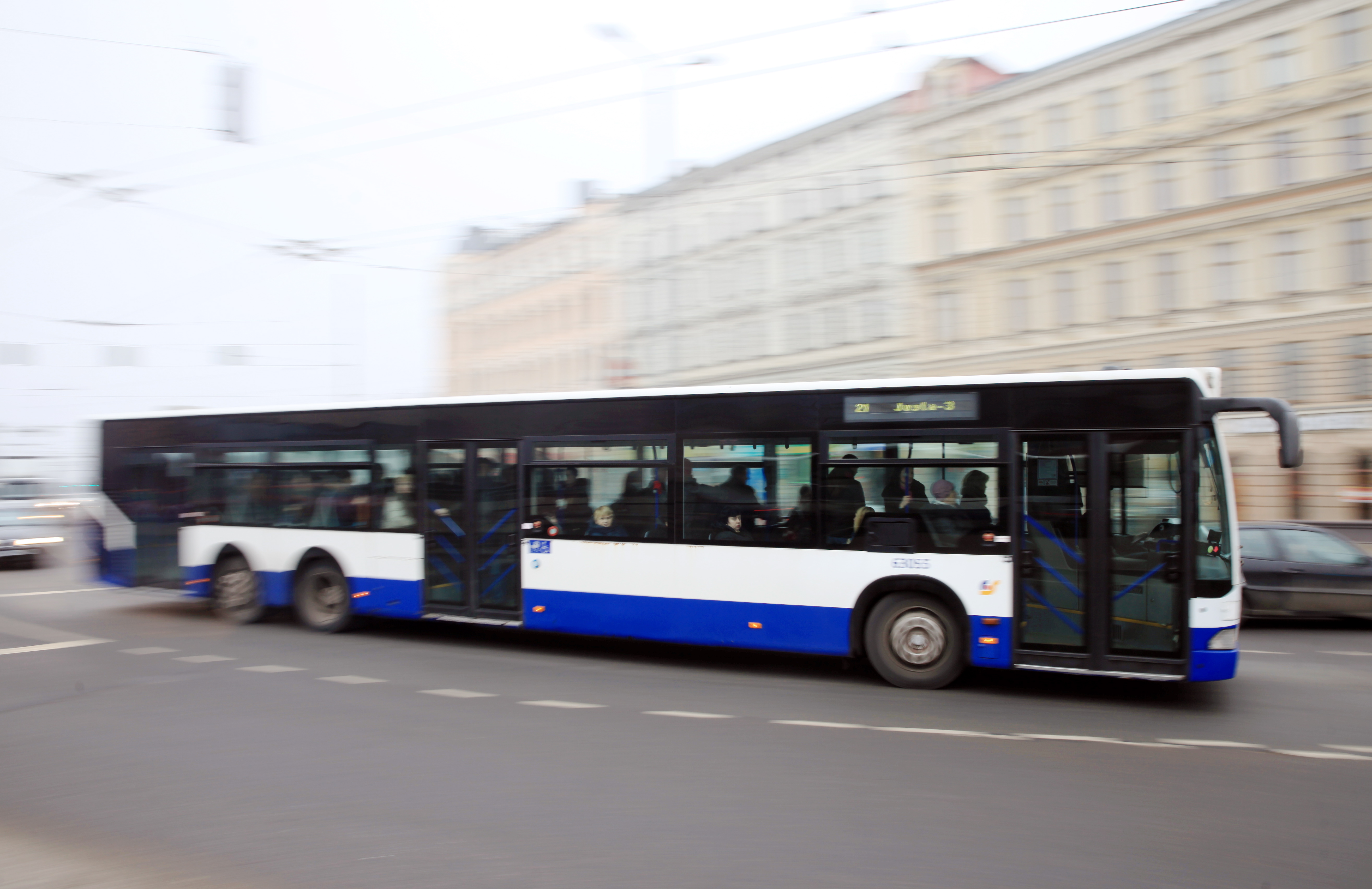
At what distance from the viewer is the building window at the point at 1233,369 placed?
1190 inches

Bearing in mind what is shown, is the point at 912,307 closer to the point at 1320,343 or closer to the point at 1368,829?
the point at 1320,343

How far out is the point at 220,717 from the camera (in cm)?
723

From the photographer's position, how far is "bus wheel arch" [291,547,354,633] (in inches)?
448

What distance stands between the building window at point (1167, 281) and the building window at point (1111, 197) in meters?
2.13

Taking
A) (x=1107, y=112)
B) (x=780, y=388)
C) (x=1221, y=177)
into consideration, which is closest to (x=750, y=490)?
(x=780, y=388)

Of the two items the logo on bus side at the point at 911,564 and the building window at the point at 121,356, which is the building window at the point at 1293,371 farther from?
the building window at the point at 121,356

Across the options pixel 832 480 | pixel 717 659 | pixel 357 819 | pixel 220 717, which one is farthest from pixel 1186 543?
Answer: pixel 220 717

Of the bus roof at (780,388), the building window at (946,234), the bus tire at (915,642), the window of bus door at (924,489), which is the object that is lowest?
the bus tire at (915,642)

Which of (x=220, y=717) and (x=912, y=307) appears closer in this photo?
(x=220, y=717)

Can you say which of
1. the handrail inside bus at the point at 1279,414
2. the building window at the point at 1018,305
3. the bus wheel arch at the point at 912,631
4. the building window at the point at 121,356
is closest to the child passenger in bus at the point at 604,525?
the bus wheel arch at the point at 912,631

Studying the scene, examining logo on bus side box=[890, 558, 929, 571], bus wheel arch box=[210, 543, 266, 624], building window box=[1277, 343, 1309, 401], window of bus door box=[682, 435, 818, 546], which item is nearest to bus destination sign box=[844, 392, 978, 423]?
window of bus door box=[682, 435, 818, 546]

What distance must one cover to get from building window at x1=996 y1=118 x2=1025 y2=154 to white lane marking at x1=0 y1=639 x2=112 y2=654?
33031 millimetres

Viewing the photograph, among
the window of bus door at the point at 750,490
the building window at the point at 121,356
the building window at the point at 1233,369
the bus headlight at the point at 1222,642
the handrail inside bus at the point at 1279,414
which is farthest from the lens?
the building window at the point at 1233,369

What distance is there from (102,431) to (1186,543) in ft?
44.1
